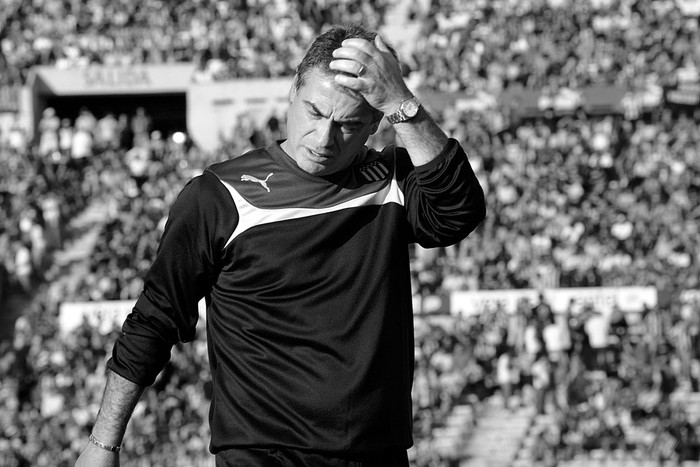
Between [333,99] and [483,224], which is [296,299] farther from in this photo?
[483,224]

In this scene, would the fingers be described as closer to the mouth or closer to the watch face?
the watch face

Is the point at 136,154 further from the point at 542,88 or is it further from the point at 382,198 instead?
the point at 382,198

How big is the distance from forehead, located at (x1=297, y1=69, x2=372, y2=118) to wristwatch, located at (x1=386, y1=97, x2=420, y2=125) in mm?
109

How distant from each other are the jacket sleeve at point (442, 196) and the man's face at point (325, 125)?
181 millimetres

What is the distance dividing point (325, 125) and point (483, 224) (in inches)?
671

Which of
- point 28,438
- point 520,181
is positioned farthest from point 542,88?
point 28,438

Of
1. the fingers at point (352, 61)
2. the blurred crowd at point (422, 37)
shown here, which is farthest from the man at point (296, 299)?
the blurred crowd at point (422, 37)

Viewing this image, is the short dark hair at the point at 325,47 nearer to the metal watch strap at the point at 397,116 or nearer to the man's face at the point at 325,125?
the man's face at the point at 325,125

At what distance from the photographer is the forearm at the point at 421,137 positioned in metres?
3.31

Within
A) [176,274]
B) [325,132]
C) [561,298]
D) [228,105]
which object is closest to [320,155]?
[325,132]

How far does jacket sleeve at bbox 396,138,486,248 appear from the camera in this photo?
335 centimetres

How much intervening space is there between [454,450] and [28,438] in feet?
16.6

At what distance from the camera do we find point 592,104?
2439cm

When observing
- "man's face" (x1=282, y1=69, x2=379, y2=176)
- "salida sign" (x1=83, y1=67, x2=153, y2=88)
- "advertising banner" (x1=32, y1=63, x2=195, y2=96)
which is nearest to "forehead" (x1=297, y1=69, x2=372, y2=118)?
"man's face" (x1=282, y1=69, x2=379, y2=176)
